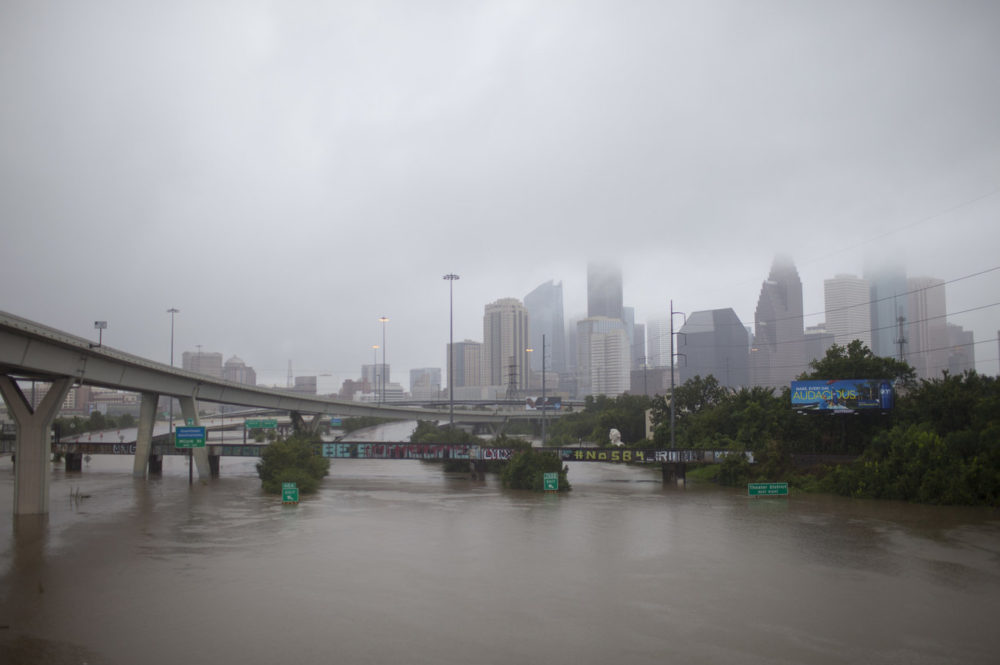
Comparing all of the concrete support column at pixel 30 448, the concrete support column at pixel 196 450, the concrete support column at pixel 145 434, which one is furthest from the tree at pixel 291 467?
the concrete support column at pixel 145 434

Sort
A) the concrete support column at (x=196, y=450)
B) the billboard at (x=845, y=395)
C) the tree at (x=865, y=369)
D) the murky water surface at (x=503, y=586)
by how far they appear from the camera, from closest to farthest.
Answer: the murky water surface at (x=503, y=586) → the billboard at (x=845, y=395) → the tree at (x=865, y=369) → the concrete support column at (x=196, y=450)

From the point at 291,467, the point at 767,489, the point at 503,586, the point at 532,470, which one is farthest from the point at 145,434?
the point at 767,489

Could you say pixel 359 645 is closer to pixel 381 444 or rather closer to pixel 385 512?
pixel 385 512

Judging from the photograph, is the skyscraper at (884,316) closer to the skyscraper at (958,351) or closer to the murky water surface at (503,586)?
the skyscraper at (958,351)

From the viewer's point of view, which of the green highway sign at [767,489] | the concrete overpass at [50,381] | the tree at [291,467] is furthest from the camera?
the tree at [291,467]

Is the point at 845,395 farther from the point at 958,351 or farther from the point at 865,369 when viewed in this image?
the point at 958,351

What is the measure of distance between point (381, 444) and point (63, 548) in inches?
1285

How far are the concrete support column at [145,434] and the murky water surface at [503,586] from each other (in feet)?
77.9

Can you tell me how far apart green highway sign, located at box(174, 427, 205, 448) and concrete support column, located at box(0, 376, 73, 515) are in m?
14.5

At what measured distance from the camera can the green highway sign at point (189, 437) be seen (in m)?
46.6

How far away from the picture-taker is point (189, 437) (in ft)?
154

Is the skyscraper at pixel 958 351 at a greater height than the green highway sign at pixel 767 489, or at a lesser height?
greater

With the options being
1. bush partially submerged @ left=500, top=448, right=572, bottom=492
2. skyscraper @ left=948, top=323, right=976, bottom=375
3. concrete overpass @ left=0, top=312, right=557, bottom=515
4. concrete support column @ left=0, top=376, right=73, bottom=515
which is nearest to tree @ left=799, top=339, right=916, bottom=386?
bush partially submerged @ left=500, top=448, right=572, bottom=492

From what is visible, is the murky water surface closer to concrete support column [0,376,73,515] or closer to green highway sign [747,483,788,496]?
concrete support column [0,376,73,515]
